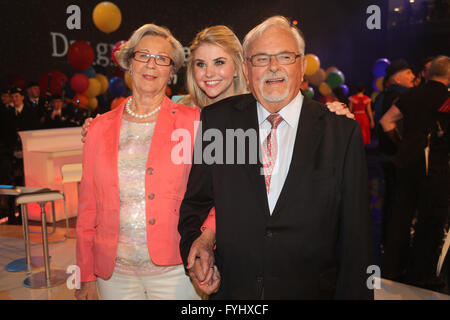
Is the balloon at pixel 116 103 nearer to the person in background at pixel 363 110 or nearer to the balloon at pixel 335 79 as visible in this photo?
the person in background at pixel 363 110

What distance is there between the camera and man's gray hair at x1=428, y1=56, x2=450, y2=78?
3.35 m

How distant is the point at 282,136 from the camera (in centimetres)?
153

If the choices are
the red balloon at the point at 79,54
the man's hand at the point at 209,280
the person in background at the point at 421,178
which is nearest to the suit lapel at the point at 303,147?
the man's hand at the point at 209,280

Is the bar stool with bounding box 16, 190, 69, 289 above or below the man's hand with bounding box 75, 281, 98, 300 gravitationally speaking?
below

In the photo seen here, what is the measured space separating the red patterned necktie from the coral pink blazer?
31 cm

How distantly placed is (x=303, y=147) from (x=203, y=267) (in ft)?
1.79

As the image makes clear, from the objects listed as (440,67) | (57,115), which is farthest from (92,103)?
(440,67)

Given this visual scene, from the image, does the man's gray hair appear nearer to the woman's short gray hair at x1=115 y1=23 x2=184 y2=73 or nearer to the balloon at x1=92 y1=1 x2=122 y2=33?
the woman's short gray hair at x1=115 y1=23 x2=184 y2=73

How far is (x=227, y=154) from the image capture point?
1.52 m

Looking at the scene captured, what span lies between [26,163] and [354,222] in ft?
19.9

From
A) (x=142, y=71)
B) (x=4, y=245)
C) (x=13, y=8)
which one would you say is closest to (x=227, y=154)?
(x=142, y=71)

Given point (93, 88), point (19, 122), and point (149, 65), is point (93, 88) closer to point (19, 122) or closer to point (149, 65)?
point (19, 122)

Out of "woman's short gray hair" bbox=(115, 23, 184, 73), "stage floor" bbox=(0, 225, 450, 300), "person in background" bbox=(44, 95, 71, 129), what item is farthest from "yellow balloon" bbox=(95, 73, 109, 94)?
"woman's short gray hair" bbox=(115, 23, 184, 73)

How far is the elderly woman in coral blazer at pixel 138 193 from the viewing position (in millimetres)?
1683
